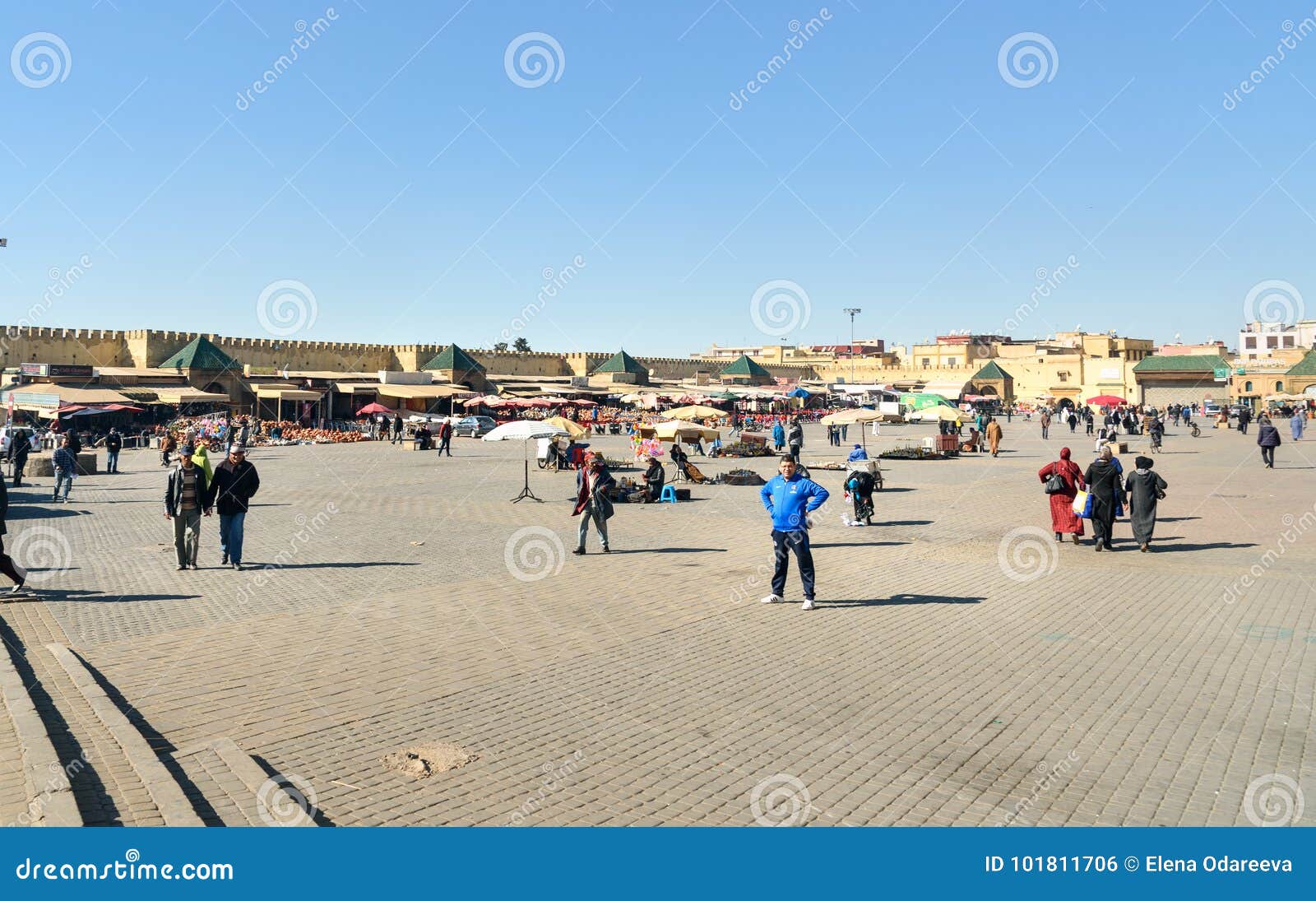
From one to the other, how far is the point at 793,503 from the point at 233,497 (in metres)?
6.39

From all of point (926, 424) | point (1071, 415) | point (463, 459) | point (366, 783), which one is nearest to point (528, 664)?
point (366, 783)

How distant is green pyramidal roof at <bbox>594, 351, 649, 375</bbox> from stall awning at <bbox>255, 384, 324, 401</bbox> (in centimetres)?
2914

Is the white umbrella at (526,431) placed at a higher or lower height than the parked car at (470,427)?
Result: lower

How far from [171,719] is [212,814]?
67.0 inches

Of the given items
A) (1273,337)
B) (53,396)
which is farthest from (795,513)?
(1273,337)

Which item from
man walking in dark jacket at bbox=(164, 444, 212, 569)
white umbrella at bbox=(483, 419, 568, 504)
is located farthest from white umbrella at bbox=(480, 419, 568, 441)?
man walking in dark jacket at bbox=(164, 444, 212, 569)

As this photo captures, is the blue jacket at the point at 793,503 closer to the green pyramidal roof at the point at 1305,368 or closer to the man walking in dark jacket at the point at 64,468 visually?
the man walking in dark jacket at the point at 64,468

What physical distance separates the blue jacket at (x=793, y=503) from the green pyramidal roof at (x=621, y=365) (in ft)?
218

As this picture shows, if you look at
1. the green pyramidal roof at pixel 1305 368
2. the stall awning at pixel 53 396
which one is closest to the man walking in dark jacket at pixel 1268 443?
the stall awning at pixel 53 396

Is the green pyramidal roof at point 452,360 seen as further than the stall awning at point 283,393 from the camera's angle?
Yes

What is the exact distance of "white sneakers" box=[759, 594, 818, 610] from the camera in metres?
9.60

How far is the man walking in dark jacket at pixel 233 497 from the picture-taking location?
1143 cm

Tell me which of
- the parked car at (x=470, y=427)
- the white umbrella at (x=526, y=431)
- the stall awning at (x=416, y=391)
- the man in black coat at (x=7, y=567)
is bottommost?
the man in black coat at (x=7, y=567)

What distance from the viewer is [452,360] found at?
6275 cm
